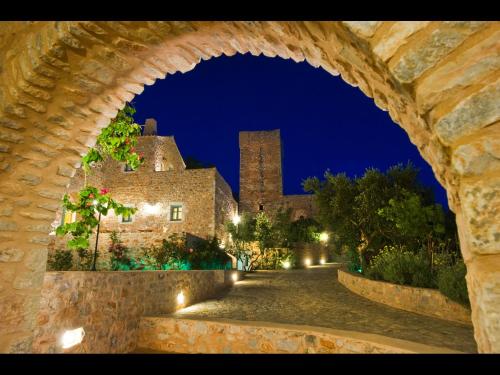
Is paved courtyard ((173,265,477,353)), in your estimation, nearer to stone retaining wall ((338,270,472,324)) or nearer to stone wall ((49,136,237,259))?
stone retaining wall ((338,270,472,324))

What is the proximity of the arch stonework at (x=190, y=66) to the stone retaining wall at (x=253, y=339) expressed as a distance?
2634 mm

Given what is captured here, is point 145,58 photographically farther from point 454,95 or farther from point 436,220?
point 436,220

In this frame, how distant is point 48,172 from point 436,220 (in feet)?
28.0

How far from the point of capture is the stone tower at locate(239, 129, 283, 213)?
22.0 meters

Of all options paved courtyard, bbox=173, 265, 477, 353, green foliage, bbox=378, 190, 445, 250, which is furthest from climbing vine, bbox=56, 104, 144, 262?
green foliage, bbox=378, 190, 445, 250

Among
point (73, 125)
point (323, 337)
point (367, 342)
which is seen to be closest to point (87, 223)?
point (73, 125)

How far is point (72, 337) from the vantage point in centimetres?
375

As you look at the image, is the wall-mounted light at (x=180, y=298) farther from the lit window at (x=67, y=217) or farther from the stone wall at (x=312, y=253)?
the stone wall at (x=312, y=253)

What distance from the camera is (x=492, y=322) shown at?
0.92m

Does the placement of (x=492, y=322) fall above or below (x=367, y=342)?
above

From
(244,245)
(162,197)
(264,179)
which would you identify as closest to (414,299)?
(244,245)

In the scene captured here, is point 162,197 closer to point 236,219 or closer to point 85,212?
point 236,219

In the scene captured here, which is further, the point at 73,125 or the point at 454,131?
the point at 73,125

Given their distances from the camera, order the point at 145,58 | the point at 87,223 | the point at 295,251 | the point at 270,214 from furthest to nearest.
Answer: the point at 270,214, the point at 295,251, the point at 87,223, the point at 145,58
